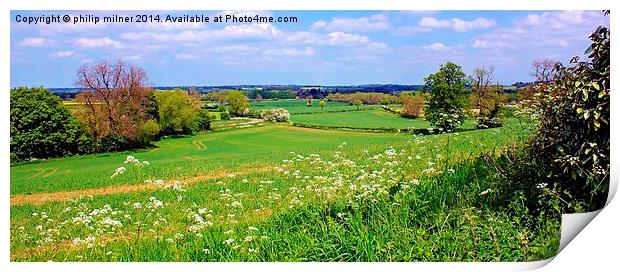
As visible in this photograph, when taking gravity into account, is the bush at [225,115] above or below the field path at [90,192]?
above

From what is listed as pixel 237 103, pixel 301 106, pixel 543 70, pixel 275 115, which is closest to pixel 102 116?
pixel 237 103

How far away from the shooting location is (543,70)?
6.05m

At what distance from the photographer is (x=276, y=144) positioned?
618cm

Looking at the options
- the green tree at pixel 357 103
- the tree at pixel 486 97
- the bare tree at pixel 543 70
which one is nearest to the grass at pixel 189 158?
the green tree at pixel 357 103

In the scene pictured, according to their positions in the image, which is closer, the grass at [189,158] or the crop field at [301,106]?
the grass at [189,158]

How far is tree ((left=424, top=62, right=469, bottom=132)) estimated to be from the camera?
6.07 metres

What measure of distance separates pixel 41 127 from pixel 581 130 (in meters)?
3.91

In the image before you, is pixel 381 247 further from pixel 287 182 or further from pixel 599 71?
pixel 599 71

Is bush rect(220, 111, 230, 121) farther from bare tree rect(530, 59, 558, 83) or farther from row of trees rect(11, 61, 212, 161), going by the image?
bare tree rect(530, 59, 558, 83)

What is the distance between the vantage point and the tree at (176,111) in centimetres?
607

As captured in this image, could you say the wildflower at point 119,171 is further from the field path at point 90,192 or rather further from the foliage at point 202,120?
the foliage at point 202,120

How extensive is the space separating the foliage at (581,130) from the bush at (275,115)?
1.91 m

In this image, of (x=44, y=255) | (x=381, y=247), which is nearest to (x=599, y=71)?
(x=381, y=247)
